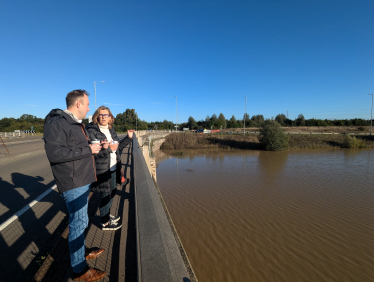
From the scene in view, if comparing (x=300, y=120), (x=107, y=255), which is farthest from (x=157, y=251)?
(x=300, y=120)

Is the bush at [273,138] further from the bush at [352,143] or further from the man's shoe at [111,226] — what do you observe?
the man's shoe at [111,226]

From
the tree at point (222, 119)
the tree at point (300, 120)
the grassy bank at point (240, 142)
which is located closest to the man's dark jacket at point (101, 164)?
the grassy bank at point (240, 142)

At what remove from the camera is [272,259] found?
17.8 ft

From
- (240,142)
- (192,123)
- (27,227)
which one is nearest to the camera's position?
(27,227)

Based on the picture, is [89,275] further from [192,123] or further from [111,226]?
[192,123]

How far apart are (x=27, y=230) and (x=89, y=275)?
220cm

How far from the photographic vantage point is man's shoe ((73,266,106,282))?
1.93 metres

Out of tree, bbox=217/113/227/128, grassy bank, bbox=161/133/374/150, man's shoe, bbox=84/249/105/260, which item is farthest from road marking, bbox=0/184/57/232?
tree, bbox=217/113/227/128

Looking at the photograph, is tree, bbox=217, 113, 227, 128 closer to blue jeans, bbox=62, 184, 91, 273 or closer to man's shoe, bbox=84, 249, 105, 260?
man's shoe, bbox=84, 249, 105, 260

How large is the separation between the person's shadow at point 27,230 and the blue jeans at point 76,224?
759mm

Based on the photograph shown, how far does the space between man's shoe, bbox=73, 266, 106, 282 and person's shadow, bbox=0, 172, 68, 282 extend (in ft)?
2.40

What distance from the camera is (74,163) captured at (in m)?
1.86

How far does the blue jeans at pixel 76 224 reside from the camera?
6.31ft

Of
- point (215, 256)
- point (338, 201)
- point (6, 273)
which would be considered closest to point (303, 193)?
point (338, 201)
